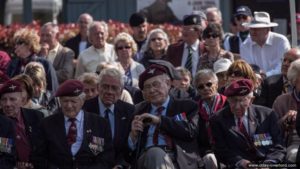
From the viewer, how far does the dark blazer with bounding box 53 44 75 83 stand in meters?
14.1

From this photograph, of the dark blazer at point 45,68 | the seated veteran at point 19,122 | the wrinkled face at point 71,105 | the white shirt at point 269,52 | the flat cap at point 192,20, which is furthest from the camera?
the flat cap at point 192,20

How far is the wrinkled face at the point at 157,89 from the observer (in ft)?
34.1

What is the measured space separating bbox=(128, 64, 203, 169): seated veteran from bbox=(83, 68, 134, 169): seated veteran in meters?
0.26

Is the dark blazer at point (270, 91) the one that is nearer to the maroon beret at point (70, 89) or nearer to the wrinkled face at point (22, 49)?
the maroon beret at point (70, 89)

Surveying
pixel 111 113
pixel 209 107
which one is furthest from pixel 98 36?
pixel 209 107

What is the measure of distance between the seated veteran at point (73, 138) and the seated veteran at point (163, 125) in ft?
1.03

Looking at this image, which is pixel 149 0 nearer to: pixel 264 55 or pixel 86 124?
pixel 264 55

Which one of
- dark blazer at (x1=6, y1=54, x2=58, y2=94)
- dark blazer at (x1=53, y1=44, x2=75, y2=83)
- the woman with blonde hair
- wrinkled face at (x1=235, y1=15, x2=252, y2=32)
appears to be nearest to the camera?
dark blazer at (x1=6, y1=54, x2=58, y2=94)

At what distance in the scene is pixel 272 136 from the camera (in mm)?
10180

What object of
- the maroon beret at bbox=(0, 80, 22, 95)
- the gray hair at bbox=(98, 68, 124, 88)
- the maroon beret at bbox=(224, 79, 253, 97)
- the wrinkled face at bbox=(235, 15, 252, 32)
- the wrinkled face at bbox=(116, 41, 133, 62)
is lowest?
the maroon beret at bbox=(224, 79, 253, 97)

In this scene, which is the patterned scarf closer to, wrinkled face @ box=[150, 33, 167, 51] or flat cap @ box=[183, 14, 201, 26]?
flat cap @ box=[183, 14, 201, 26]

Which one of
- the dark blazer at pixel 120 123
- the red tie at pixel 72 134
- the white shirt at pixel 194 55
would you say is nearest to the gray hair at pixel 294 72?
the dark blazer at pixel 120 123

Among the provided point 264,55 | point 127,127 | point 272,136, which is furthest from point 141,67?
point 272,136

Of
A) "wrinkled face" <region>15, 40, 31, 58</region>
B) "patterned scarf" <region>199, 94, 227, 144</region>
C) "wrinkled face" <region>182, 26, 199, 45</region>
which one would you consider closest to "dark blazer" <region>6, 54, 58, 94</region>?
"wrinkled face" <region>15, 40, 31, 58</region>
